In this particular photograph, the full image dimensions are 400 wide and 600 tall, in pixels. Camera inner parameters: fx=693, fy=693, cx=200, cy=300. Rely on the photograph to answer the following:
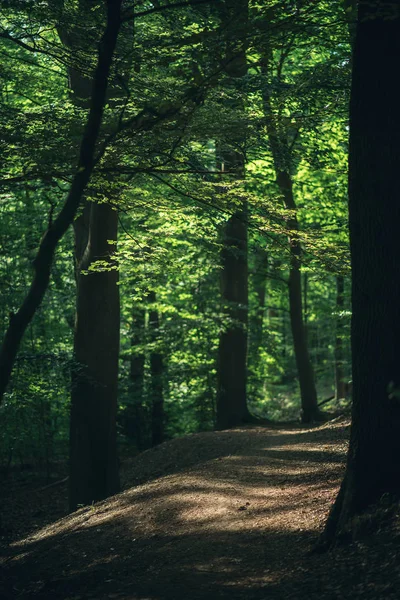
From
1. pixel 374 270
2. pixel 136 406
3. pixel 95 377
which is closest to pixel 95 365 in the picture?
pixel 95 377

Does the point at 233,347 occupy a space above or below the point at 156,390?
above

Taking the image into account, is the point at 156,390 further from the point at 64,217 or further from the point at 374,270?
the point at 64,217

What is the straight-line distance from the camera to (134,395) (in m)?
18.9

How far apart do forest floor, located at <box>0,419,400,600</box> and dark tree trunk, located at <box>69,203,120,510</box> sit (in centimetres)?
137

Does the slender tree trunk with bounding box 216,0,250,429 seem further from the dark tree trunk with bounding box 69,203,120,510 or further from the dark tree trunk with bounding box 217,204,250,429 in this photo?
the dark tree trunk with bounding box 69,203,120,510

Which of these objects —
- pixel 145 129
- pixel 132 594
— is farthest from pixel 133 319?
pixel 132 594

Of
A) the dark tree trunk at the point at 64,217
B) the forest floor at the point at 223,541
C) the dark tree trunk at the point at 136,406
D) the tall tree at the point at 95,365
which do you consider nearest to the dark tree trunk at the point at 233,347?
the dark tree trunk at the point at 136,406

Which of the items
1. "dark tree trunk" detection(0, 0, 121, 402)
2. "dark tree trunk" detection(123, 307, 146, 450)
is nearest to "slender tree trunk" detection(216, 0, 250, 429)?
"dark tree trunk" detection(123, 307, 146, 450)

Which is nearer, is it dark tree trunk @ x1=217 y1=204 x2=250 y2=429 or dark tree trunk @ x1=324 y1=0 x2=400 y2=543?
dark tree trunk @ x1=324 y1=0 x2=400 y2=543

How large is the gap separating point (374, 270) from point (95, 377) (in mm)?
7392

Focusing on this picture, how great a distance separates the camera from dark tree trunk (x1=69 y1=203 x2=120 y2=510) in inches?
486

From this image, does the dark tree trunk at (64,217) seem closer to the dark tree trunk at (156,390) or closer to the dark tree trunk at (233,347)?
the dark tree trunk at (233,347)

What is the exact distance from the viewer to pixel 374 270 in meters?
6.32

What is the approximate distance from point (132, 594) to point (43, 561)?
2.87 m
